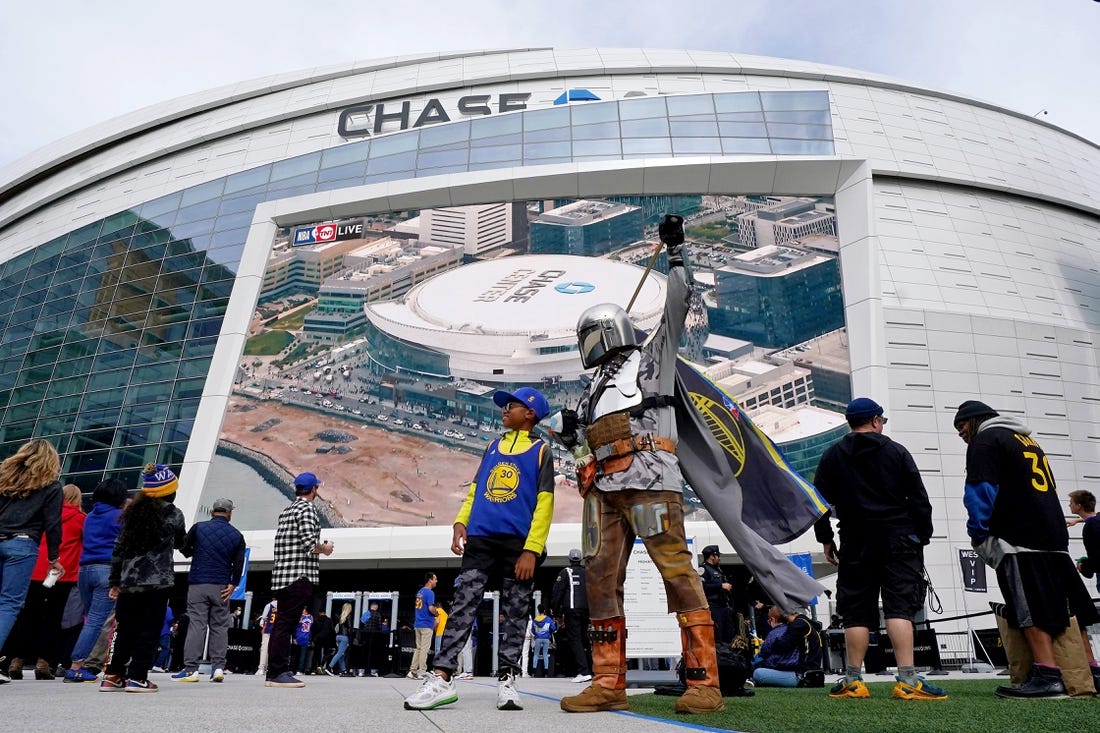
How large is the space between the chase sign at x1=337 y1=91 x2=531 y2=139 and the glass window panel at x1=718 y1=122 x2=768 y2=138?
646cm

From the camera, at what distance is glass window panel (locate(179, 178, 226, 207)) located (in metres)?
23.4

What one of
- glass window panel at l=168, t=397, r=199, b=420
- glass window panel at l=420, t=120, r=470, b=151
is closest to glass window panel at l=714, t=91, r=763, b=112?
glass window panel at l=420, t=120, r=470, b=151

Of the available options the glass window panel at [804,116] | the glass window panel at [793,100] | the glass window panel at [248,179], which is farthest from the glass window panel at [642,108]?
the glass window panel at [248,179]

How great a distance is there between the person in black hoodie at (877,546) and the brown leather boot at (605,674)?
1.50m

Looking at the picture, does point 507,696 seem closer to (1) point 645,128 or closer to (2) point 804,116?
(1) point 645,128

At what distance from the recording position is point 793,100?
22312mm

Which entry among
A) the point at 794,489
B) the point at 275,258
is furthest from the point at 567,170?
the point at 794,489

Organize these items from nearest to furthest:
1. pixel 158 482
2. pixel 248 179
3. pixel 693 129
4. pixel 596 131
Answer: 1. pixel 158 482
2. pixel 693 129
3. pixel 596 131
4. pixel 248 179

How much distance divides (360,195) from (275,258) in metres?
3.05

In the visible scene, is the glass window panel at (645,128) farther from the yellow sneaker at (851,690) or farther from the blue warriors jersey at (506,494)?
the yellow sneaker at (851,690)

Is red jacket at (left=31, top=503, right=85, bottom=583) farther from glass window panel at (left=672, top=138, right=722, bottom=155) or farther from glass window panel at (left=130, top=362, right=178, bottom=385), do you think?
glass window panel at (left=672, top=138, right=722, bottom=155)

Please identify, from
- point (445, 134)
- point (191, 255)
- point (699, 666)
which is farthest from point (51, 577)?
point (445, 134)

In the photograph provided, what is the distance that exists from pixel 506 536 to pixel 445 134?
20.4m

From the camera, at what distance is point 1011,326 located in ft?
61.6
